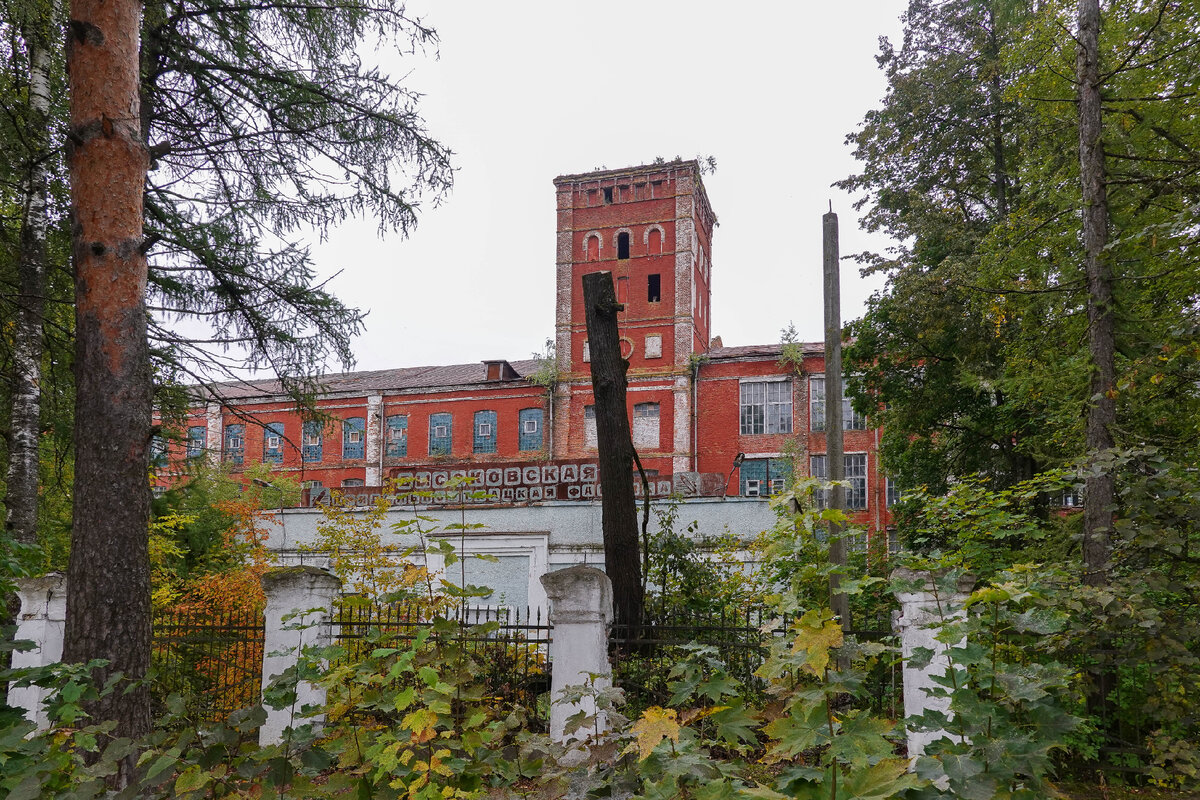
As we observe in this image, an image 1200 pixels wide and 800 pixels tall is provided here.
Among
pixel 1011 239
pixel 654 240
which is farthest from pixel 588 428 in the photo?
pixel 1011 239

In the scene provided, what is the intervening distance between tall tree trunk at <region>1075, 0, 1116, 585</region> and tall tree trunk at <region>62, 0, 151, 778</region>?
7577mm

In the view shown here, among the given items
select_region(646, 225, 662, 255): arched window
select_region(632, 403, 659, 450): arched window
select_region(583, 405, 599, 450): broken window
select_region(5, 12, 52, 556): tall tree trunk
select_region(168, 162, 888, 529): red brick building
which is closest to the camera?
select_region(5, 12, 52, 556): tall tree trunk

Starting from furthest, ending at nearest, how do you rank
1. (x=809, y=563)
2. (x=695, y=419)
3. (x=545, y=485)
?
1. (x=695, y=419)
2. (x=545, y=485)
3. (x=809, y=563)

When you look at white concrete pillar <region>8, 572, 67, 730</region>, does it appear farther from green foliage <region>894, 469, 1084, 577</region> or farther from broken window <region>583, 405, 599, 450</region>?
broken window <region>583, 405, 599, 450</region>

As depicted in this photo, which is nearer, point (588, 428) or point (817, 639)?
point (817, 639)

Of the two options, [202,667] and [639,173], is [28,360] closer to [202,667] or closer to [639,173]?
[202,667]

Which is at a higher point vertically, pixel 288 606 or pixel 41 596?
pixel 288 606

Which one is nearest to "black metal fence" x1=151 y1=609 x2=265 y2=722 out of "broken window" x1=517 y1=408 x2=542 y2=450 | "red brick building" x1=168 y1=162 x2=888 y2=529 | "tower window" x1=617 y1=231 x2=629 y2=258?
"red brick building" x1=168 y1=162 x2=888 y2=529

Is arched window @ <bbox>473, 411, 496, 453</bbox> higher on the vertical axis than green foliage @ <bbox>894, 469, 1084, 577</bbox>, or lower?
higher

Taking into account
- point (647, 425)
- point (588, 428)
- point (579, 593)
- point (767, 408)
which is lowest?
point (579, 593)

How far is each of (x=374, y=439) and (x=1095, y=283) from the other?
34837mm

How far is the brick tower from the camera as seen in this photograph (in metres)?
34.7

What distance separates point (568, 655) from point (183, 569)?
31.8ft

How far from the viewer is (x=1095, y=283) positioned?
7.64 meters
